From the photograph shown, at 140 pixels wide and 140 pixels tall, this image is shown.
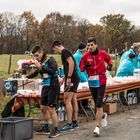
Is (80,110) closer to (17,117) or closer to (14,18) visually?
(17,117)

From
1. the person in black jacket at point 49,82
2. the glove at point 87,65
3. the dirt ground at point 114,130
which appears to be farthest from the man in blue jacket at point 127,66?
the person in black jacket at point 49,82

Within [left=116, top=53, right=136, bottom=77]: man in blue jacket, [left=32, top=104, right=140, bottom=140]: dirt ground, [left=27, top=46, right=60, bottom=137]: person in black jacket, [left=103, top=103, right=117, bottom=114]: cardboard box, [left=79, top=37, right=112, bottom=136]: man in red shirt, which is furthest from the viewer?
[left=116, top=53, right=136, bottom=77]: man in blue jacket

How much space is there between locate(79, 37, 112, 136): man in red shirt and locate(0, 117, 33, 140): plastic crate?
4.62 ft

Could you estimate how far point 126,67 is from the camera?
44.0ft

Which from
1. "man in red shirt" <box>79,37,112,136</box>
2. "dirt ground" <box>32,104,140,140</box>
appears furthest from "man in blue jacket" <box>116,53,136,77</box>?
"man in red shirt" <box>79,37,112,136</box>

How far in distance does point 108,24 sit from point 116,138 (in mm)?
95802

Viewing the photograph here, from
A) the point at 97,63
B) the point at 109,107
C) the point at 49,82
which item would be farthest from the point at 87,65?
the point at 109,107

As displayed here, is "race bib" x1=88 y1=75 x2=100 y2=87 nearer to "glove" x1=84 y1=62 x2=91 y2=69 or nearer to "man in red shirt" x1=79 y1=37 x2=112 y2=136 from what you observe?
"man in red shirt" x1=79 y1=37 x2=112 y2=136

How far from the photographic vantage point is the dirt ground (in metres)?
8.14

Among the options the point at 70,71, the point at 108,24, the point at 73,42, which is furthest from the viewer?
the point at 108,24

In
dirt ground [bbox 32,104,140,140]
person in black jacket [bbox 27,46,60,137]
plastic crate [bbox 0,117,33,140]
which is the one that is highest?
person in black jacket [bbox 27,46,60,137]

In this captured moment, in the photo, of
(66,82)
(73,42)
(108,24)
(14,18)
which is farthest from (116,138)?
(108,24)

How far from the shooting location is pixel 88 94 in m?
10.1

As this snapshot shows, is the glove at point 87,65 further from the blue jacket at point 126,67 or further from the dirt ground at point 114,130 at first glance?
the blue jacket at point 126,67
